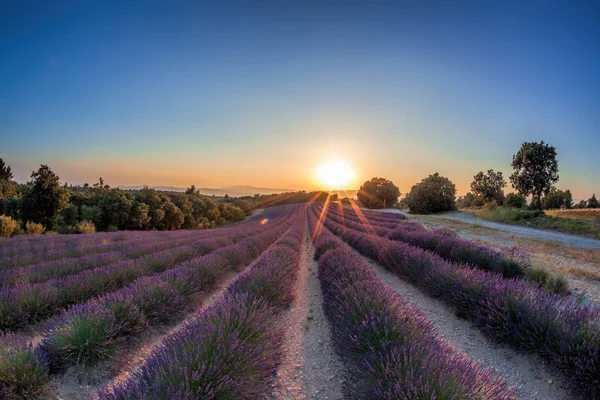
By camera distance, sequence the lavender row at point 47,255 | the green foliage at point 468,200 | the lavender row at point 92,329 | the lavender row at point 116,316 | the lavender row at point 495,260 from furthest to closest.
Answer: the green foliage at point 468,200, the lavender row at point 47,255, the lavender row at point 495,260, the lavender row at point 116,316, the lavender row at point 92,329

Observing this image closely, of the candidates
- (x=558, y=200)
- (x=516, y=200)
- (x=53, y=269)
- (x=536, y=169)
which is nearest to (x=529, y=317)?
(x=53, y=269)

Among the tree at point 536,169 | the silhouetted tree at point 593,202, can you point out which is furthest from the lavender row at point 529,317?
the silhouetted tree at point 593,202

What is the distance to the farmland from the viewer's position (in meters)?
1.94

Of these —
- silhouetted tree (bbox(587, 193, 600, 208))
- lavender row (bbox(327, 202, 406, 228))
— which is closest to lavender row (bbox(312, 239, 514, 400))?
lavender row (bbox(327, 202, 406, 228))

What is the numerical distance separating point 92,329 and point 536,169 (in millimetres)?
32988

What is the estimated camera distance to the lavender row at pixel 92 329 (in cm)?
225

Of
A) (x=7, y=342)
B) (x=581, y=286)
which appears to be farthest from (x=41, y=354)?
(x=581, y=286)

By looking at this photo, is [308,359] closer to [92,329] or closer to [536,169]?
[92,329]

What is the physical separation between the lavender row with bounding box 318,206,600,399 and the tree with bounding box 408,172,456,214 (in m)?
30.4

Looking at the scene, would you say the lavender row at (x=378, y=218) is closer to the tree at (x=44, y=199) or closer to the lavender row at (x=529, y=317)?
the lavender row at (x=529, y=317)

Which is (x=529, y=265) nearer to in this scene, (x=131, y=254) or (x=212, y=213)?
(x=131, y=254)

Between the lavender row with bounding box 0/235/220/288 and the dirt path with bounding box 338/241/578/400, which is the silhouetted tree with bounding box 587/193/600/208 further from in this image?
the lavender row with bounding box 0/235/220/288

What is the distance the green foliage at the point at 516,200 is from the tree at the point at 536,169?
5279mm

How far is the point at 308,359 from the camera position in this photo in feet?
10.4
